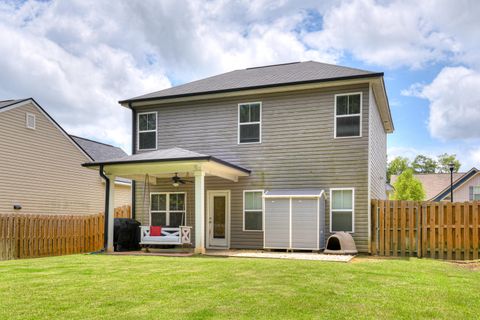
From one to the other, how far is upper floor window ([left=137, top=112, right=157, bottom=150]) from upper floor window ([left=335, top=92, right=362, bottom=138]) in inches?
268

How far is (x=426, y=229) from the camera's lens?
40.8 ft

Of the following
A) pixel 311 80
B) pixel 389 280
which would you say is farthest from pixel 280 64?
pixel 389 280

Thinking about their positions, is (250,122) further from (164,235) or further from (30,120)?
(30,120)

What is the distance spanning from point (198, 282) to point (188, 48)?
8.64 metres

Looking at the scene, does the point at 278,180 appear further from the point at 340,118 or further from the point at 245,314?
the point at 245,314

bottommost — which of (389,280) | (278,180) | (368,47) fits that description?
(389,280)

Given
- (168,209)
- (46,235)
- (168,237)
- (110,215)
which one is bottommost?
(46,235)

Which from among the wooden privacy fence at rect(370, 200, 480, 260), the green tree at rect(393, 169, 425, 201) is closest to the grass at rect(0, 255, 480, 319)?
the wooden privacy fence at rect(370, 200, 480, 260)

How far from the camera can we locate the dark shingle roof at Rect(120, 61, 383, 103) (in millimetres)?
13859

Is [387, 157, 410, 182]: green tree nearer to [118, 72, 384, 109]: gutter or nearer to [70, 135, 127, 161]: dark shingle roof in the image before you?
[70, 135, 127, 161]: dark shingle roof

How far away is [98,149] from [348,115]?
1669 centimetres

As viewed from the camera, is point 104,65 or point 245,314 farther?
point 104,65

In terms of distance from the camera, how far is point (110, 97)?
16781mm

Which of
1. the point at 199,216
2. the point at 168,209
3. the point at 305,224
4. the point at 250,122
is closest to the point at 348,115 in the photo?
the point at 250,122
